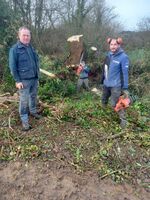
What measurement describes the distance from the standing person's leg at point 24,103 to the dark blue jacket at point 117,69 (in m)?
1.63

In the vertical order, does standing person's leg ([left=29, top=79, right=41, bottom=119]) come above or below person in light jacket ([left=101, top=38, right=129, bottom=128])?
below

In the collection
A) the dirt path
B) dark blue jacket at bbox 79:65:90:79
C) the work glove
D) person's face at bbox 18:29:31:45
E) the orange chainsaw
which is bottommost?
the dirt path

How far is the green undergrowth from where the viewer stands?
5.37 m

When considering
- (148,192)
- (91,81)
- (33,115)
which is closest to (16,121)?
(33,115)

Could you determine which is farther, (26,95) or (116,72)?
(116,72)

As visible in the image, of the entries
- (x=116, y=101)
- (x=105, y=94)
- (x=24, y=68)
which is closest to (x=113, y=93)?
(x=116, y=101)

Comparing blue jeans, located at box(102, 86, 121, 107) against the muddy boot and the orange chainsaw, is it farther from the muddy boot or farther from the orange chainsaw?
the muddy boot

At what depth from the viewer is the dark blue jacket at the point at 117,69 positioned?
19.9 feet

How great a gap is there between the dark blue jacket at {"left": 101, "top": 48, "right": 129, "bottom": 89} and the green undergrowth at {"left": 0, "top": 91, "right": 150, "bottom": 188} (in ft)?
2.83

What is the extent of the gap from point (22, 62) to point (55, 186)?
93.7 inches

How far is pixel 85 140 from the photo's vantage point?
234 inches

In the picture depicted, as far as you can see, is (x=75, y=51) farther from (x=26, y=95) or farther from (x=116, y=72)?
(x=26, y=95)

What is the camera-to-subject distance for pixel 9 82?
31.4 ft

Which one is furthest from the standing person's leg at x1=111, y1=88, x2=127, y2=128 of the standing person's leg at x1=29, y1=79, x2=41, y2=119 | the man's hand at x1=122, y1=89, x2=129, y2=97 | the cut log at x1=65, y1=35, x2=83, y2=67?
the cut log at x1=65, y1=35, x2=83, y2=67
